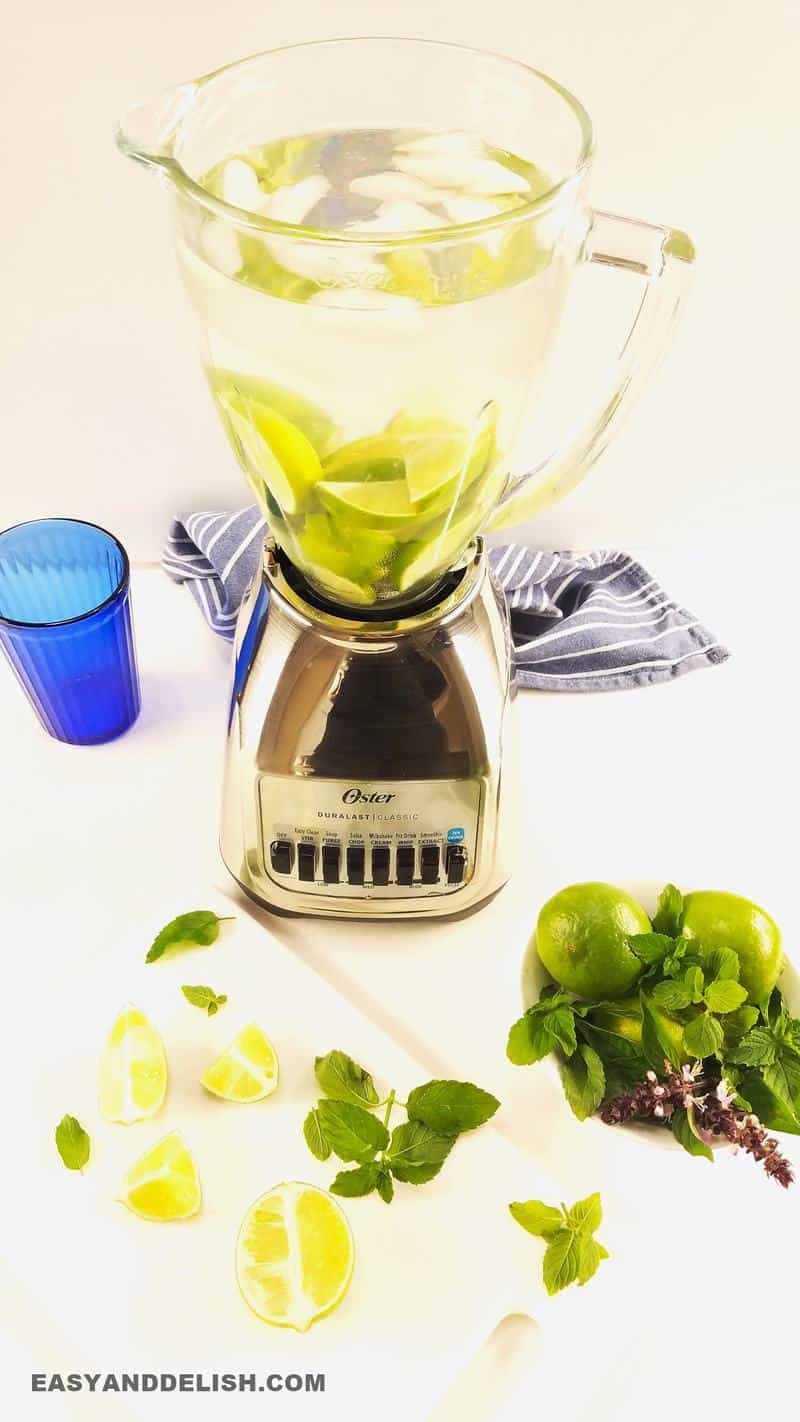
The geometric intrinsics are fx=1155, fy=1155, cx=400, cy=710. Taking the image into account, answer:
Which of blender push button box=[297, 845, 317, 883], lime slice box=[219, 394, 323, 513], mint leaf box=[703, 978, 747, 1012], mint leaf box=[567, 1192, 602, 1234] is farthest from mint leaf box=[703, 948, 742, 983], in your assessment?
lime slice box=[219, 394, 323, 513]

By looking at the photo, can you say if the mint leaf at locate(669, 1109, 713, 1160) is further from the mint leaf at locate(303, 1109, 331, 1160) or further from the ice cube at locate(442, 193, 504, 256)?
the ice cube at locate(442, 193, 504, 256)

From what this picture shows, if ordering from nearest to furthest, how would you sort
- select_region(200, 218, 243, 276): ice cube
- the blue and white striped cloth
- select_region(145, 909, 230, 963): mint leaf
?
select_region(200, 218, 243, 276): ice cube → select_region(145, 909, 230, 963): mint leaf → the blue and white striped cloth

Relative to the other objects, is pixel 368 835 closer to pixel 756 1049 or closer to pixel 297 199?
pixel 756 1049

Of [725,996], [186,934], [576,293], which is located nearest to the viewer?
[725,996]

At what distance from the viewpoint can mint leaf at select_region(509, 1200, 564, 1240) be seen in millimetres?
612

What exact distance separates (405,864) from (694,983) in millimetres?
182

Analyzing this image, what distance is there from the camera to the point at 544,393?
961mm

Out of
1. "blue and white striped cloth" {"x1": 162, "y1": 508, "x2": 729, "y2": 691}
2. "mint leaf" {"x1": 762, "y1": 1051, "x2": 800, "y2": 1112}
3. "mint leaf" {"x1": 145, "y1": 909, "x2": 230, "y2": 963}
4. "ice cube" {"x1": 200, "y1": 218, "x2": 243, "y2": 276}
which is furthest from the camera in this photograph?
"blue and white striped cloth" {"x1": 162, "y1": 508, "x2": 729, "y2": 691}

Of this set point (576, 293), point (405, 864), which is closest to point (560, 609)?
point (576, 293)

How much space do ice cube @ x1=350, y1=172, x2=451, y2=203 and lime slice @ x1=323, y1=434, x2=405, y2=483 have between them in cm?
13

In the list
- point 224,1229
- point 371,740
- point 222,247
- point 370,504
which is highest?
point 222,247

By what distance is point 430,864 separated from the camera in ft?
2.33

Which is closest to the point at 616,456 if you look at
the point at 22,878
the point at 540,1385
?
the point at 22,878

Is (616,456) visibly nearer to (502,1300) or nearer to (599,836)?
(599,836)
